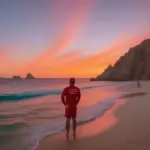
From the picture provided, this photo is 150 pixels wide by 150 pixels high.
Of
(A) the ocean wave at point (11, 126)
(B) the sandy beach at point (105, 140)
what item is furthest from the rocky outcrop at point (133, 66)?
(B) the sandy beach at point (105, 140)

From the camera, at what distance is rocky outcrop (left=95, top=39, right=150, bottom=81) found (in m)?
157

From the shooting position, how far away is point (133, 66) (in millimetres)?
161375

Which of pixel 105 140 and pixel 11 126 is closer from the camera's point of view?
pixel 105 140

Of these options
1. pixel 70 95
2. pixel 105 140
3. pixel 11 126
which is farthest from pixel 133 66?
pixel 105 140

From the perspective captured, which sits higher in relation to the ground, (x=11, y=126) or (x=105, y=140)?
(x=105, y=140)

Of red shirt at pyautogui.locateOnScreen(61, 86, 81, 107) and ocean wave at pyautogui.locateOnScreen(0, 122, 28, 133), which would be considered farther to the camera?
ocean wave at pyautogui.locateOnScreen(0, 122, 28, 133)

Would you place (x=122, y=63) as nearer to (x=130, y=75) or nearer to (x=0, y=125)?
(x=130, y=75)

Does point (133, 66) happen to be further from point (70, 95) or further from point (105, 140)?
point (105, 140)

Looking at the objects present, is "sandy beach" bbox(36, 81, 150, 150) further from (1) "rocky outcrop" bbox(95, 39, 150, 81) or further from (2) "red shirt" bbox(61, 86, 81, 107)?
(1) "rocky outcrop" bbox(95, 39, 150, 81)

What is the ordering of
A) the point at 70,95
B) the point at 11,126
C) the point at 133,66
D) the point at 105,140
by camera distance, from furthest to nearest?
1. the point at 133,66
2. the point at 11,126
3. the point at 70,95
4. the point at 105,140

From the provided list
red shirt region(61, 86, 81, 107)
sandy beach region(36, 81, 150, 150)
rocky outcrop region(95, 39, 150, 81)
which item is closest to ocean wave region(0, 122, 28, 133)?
sandy beach region(36, 81, 150, 150)

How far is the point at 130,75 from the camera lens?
15938 centimetres

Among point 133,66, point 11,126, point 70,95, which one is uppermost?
point 133,66

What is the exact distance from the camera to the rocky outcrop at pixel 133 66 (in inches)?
6196
